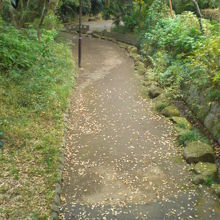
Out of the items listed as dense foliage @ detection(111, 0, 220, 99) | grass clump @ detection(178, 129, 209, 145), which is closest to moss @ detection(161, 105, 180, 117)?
dense foliage @ detection(111, 0, 220, 99)

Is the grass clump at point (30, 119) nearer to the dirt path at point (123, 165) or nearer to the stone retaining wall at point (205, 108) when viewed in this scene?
the dirt path at point (123, 165)

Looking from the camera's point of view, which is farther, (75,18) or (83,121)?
(75,18)

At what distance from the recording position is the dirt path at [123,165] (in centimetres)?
459

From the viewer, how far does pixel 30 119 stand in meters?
6.44

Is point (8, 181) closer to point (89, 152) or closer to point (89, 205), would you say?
point (89, 205)

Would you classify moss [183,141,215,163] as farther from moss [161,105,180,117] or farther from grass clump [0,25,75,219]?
grass clump [0,25,75,219]

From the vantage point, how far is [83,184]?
5.19m

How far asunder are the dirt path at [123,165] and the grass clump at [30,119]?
0.39 meters

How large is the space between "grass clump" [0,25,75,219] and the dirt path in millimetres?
392

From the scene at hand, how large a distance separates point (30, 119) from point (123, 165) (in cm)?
224

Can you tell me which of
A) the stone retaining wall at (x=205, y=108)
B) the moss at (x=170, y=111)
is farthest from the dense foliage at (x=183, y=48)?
the moss at (x=170, y=111)

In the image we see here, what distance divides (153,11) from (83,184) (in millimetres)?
10243

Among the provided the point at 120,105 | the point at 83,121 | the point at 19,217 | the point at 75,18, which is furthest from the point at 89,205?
the point at 75,18

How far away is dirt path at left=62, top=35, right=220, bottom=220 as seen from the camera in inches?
181
